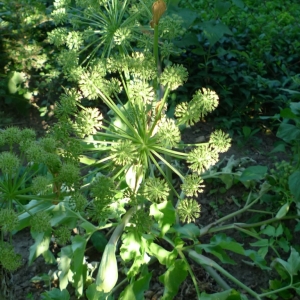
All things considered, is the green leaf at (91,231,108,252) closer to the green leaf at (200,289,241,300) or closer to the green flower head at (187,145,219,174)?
the green leaf at (200,289,241,300)

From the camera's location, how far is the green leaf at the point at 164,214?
185 centimetres

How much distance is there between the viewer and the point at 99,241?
2.66 metres

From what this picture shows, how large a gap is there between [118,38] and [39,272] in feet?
4.46

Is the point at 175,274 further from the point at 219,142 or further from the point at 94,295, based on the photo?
the point at 219,142

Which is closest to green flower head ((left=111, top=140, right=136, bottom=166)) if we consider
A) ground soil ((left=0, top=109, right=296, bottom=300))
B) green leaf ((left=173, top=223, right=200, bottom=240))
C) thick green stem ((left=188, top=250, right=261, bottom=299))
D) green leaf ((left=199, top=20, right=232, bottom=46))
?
green leaf ((left=173, top=223, right=200, bottom=240))

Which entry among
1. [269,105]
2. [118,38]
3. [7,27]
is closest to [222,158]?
→ [269,105]

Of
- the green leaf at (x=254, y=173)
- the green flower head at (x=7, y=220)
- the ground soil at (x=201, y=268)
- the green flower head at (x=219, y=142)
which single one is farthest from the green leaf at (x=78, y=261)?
the green leaf at (x=254, y=173)

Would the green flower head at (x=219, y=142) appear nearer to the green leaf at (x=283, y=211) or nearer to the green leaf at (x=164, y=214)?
the green leaf at (x=164, y=214)

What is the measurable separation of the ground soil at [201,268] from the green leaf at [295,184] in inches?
19.4

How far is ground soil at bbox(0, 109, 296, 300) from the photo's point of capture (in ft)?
8.24

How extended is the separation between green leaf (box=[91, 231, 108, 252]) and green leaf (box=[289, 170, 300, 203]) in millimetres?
979

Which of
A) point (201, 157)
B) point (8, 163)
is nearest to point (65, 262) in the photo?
point (8, 163)

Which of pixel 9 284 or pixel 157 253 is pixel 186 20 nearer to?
pixel 157 253

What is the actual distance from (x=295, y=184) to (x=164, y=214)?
72 cm
